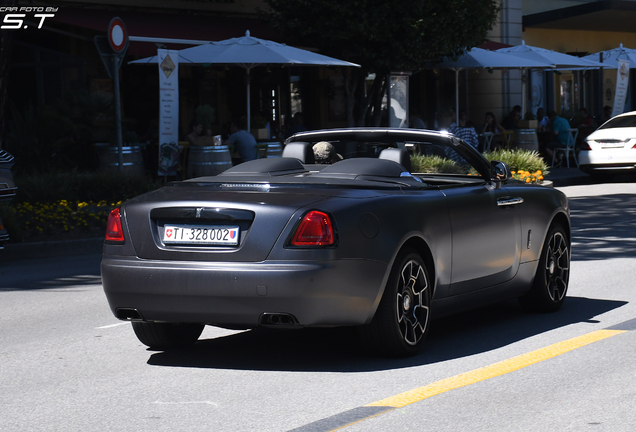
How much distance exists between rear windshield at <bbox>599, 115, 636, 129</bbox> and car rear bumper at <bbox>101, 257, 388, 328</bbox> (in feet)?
61.9

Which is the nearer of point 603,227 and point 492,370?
point 492,370

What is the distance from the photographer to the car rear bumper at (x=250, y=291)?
541 centimetres

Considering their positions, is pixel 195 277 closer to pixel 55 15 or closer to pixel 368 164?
pixel 368 164

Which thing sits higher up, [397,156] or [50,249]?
[397,156]

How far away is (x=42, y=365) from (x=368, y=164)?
7.68ft

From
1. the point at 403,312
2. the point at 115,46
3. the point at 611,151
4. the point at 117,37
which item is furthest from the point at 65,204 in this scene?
the point at 611,151

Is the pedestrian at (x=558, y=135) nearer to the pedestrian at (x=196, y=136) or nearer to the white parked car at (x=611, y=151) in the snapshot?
the white parked car at (x=611, y=151)

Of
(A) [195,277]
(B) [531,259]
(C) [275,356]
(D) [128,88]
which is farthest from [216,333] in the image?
(D) [128,88]

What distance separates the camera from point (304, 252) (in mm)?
5453

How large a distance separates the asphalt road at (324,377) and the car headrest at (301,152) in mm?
1233

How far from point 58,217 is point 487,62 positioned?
14.2 m

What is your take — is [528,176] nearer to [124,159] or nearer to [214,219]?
[124,159]

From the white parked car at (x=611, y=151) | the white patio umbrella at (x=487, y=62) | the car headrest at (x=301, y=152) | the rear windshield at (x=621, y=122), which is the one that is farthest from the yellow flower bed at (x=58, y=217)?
the rear windshield at (x=621, y=122)

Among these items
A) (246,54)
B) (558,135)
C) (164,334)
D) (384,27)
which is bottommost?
(164,334)
